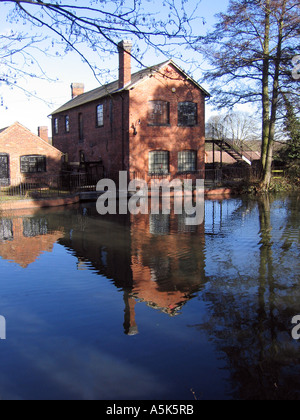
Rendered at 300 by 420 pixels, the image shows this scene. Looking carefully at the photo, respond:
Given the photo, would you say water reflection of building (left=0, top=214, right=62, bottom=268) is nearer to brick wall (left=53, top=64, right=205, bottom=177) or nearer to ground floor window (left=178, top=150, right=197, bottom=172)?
brick wall (left=53, top=64, right=205, bottom=177)

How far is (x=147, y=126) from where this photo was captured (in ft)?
78.3

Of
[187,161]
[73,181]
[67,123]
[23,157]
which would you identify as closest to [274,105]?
[187,161]

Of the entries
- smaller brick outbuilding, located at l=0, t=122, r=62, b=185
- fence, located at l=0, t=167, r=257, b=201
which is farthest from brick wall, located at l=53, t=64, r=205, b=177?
smaller brick outbuilding, located at l=0, t=122, r=62, b=185

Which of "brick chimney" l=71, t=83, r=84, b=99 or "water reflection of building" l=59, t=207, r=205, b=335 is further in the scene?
"brick chimney" l=71, t=83, r=84, b=99

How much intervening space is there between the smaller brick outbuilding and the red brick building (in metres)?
3.50

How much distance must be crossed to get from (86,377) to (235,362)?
1.53 metres

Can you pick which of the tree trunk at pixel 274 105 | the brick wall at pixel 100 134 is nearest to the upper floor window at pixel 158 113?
the brick wall at pixel 100 134

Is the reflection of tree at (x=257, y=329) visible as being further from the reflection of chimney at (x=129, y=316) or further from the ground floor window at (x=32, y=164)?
the ground floor window at (x=32, y=164)

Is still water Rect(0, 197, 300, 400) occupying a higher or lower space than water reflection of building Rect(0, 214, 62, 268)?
lower

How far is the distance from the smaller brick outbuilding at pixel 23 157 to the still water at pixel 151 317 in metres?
16.1

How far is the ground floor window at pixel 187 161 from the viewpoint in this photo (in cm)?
2558

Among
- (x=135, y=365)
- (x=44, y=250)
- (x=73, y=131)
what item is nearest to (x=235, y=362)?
(x=135, y=365)

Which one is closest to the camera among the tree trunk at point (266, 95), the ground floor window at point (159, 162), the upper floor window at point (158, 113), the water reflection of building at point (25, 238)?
the water reflection of building at point (25, 238)

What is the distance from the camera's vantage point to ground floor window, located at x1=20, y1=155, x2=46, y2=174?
25.4 meters
